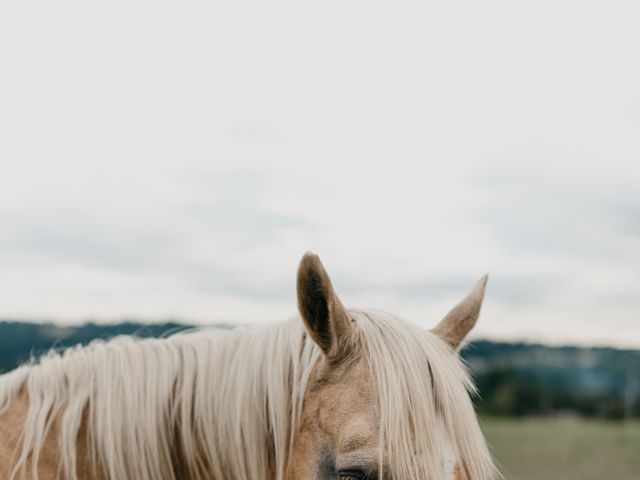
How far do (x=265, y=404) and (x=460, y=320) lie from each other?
114 cm

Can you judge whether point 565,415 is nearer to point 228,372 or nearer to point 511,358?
point 511,358

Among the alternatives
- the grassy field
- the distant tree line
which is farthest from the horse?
the distant tree line

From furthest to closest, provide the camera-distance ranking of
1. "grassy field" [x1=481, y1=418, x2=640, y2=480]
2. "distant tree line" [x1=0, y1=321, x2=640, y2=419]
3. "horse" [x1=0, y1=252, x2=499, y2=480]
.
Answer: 1. "distant tree line" [x1=0, y1=321, x2=640, y2=419]
2. "grassy field" [x1=481, y1=418, x2=640, y2=480]
3. "horse" [x1=0, y1=252, x2=499, y2=480]

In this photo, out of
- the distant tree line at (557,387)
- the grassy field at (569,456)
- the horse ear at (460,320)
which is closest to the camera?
the horse ear at (460,320)

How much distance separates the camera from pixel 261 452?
3.38 meters

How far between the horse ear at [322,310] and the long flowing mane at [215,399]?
0.37ft

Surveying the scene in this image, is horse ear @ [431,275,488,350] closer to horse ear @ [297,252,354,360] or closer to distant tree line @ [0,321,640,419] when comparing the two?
horse ear @ [297,252,354,360]

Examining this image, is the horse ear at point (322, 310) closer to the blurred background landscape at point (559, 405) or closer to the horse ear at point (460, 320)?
the horse ear at point (460, 320)

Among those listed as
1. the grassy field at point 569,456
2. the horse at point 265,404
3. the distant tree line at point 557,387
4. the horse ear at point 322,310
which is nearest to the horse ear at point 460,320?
the horse at point 265,404

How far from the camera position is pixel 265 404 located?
343 centimetres

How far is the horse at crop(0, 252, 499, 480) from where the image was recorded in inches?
117

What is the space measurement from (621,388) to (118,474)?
299 feet

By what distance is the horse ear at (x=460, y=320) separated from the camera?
3.78 m

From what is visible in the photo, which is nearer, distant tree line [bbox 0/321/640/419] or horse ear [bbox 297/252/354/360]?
horse ear [bbox 297/252/354/360]
